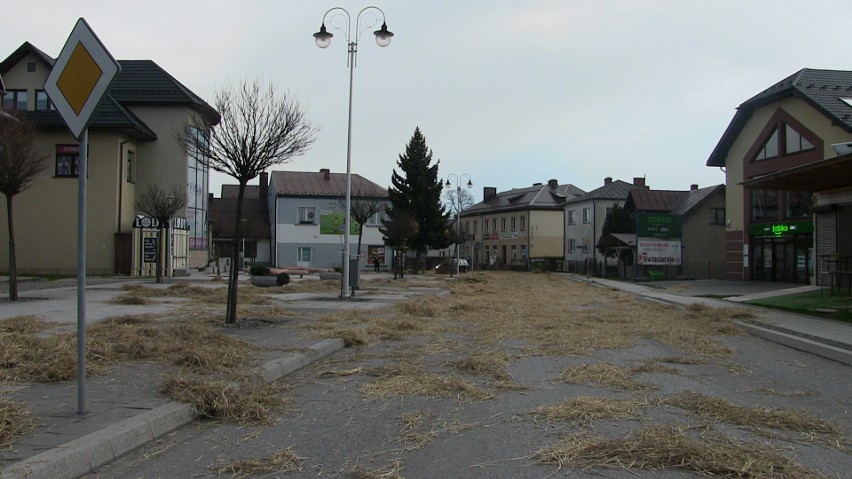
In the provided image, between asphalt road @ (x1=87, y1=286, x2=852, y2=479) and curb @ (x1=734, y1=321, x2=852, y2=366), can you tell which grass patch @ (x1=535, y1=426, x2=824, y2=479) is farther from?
curb @ (x1=734, y1=321, x2=852, y2=366)

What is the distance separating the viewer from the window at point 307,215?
60562mm

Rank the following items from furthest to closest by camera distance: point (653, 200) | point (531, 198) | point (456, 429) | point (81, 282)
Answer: point (531, 198), point (653, 200), point (456, 429), point (81, 282)

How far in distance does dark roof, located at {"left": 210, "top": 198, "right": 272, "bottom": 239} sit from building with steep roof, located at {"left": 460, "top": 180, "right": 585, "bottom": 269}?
2067 cm

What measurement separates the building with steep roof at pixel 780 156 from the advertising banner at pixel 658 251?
11.4 feet

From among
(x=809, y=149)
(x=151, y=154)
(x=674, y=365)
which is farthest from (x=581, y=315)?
(x=151, y=154)

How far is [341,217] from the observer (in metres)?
60.6

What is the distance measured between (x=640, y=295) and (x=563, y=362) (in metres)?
18.7

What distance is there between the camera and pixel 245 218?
6150 cm

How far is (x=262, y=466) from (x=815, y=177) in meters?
18.2

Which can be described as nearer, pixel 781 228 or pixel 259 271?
pixel 259 271

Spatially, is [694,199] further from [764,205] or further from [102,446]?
[102,446]

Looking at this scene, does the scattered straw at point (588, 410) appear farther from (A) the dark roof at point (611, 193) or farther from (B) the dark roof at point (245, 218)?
(A) the dark roof at point (611, 193)

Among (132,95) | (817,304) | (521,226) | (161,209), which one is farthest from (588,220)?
(817,304)

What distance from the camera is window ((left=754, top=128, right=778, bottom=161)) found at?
34281 mm
